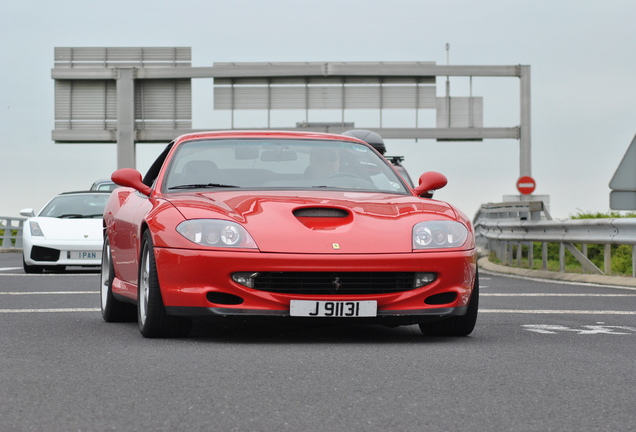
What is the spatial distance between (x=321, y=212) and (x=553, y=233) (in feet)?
34.3

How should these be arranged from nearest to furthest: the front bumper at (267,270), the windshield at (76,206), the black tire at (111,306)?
1. the front bumper at (267,270)
2. the black tire at (111,306)
3. the windshield at (76,206)

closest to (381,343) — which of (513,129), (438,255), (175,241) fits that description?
(438,255)

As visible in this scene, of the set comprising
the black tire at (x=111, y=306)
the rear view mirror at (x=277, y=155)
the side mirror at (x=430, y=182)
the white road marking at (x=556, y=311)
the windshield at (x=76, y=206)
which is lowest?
the white road marking at (x=556, y=311)

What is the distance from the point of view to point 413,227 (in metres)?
7.28

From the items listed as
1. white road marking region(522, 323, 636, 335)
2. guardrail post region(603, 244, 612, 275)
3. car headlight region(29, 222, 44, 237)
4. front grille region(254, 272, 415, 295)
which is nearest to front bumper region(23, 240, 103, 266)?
car headlight region(29, 222, 44, 237)

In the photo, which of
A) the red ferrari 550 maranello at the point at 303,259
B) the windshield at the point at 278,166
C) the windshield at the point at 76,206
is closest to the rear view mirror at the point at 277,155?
the windshield at the point at 278,166

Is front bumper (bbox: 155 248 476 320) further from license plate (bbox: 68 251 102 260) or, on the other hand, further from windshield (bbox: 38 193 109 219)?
windshield (bbox: 38 193 109 219)

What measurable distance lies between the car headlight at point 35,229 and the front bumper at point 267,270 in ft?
38.1

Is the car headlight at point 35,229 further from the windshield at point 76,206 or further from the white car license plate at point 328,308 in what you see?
the white car license plate at point 328,308

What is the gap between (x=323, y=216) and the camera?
23.9 ft

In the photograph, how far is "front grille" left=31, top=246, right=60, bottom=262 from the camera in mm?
18188

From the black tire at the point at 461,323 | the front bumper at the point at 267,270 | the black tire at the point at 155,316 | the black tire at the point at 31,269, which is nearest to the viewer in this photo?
the front bumper at the point at 267,270

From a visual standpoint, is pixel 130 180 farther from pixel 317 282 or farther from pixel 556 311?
pixel 556 311

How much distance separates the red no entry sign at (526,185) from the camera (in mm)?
31094
